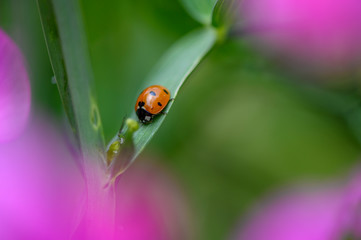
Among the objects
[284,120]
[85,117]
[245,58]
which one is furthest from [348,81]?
[85,117]

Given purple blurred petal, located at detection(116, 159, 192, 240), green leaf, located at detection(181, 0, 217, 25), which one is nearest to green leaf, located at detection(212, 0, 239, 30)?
green leaf, located at detection(181, 0, 217, 25)

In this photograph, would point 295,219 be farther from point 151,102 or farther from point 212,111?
point 212,111

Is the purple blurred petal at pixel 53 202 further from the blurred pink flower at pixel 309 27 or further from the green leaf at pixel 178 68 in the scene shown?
the blurred pink flower at pixel 309 27

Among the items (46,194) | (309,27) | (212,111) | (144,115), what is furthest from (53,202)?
(212,111)

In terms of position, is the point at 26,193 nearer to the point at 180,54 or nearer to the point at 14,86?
the point at 14,86

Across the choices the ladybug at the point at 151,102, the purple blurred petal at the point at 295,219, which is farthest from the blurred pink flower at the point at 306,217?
the ladybug at the point at 151,102
